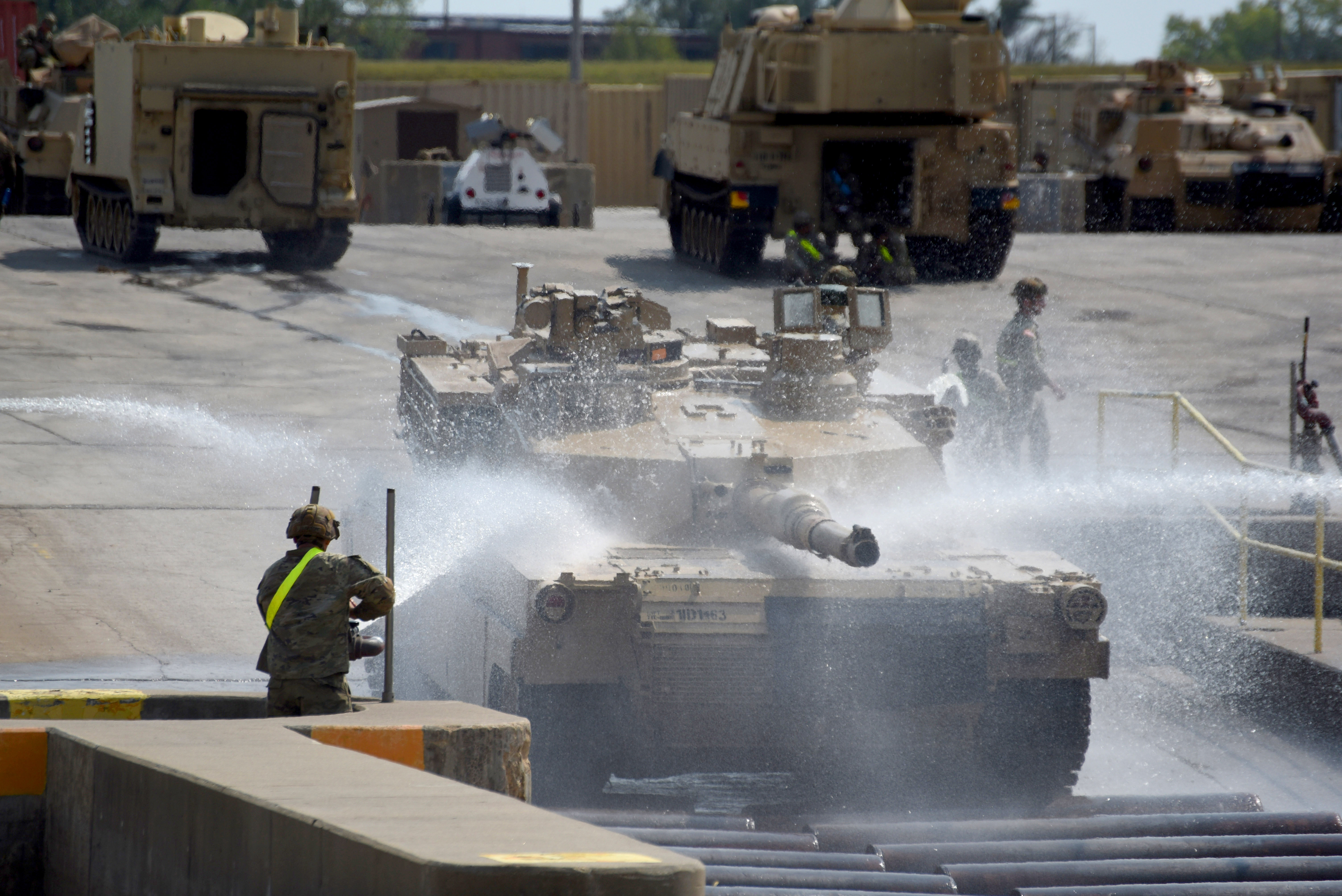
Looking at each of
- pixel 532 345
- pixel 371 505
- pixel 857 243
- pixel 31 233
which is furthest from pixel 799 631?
pixel 31 233

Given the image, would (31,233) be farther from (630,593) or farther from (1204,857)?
(1204,857)

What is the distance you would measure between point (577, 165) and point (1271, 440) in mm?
19269

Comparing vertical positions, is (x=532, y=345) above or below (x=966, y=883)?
above

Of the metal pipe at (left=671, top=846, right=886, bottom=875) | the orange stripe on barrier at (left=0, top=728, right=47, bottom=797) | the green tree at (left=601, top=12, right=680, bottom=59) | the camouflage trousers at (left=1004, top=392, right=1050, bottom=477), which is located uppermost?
the green tree at (left=601, top=12, right=680, bottom=59)

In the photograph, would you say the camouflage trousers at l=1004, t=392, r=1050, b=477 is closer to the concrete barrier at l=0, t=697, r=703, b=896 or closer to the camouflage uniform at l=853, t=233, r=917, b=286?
the concrete barrier at l=0, t=697, r=703, b=896

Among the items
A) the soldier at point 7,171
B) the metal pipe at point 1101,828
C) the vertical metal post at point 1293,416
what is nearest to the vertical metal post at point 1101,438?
the vertical metal post at point 1293,416

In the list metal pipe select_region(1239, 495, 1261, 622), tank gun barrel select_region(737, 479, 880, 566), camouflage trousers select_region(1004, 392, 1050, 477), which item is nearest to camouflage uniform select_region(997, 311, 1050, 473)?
camouflage trousers select_region(1004, 392, 1050, 477)

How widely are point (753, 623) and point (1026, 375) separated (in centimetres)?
431

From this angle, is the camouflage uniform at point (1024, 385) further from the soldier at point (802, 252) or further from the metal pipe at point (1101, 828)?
the soldier at point (802, 252)

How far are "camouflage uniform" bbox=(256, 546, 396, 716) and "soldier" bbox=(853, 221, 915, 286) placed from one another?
16001 mm

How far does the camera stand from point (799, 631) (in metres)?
7.72

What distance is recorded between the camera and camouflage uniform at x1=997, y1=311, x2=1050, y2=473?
11.3 meters

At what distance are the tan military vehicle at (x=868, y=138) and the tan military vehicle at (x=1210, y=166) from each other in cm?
590

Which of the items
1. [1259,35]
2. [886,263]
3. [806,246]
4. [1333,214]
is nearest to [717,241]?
[886,263]
